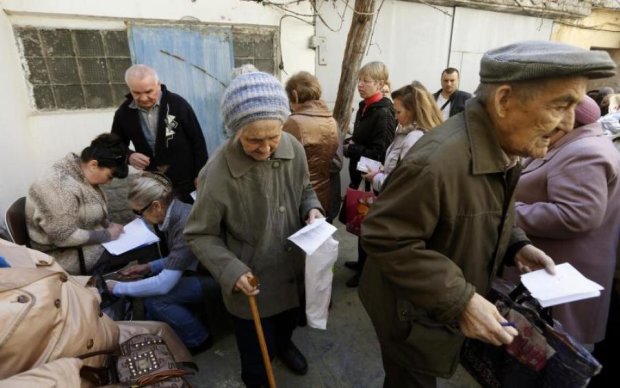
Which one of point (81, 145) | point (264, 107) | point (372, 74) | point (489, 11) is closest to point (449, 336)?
point (264, 107)

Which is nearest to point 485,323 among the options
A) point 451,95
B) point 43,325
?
point 43,325

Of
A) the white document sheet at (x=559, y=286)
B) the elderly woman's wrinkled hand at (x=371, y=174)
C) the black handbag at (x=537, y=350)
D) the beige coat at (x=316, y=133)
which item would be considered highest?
the beige coat at (x=316, y=133)

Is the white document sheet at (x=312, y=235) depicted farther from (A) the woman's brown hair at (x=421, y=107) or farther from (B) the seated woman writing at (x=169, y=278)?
(A) the woman's brown hair at (x=421, y=107)

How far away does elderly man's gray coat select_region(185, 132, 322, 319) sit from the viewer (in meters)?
1.68

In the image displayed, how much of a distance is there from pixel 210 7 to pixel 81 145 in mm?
2161

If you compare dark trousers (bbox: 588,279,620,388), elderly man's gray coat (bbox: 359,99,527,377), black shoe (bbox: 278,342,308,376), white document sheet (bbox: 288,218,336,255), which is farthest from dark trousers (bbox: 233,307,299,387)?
dark trousers (bbox: 588,279,620,388)

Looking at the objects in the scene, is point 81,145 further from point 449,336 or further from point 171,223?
point 449,336

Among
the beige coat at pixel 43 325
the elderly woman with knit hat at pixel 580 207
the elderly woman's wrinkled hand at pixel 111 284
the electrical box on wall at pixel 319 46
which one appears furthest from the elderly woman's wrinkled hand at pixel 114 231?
the electrical box on wall at pixel 319 46

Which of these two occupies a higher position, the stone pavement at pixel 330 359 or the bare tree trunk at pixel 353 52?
the bare tree trunk at pixel 353 52

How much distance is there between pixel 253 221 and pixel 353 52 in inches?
111

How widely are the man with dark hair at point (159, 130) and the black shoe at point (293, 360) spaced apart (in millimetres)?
1671

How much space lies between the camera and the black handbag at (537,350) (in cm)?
138

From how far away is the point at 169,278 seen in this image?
2.34 m

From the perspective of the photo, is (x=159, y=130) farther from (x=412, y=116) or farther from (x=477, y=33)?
(x=477, y=33)
